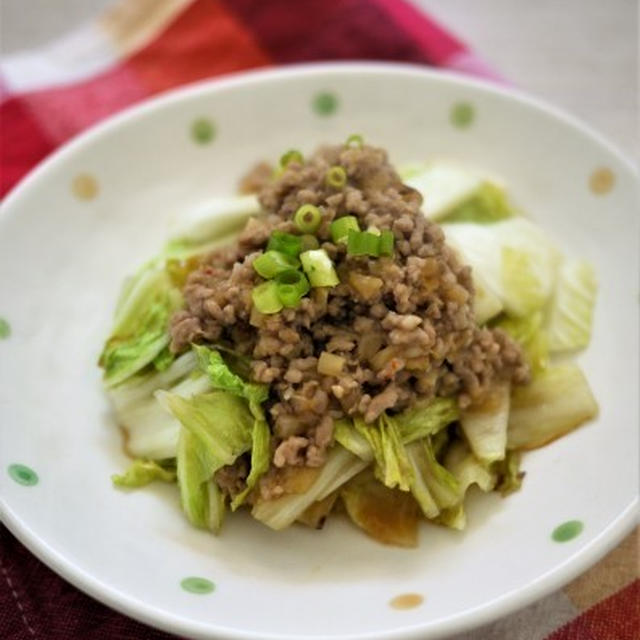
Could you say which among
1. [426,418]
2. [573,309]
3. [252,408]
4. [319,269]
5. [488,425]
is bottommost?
[573,309]

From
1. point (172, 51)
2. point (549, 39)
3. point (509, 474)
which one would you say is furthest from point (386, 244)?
point (549, 39)

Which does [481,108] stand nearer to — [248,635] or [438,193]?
[438,193]

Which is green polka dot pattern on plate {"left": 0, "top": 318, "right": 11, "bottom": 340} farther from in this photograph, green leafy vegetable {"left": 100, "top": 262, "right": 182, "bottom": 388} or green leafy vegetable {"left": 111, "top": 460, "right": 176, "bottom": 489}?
green leafy vegetable {"left": 111, "top": 460, "right": 176, "bottom": 489}

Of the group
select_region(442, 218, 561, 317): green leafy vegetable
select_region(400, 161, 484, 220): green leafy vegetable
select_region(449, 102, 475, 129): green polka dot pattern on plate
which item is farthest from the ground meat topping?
select_region(449, 102, 475, 129): green polka dot pattern on plate

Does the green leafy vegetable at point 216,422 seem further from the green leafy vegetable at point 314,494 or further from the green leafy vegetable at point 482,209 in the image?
the green leafy vegetable at point 482,209

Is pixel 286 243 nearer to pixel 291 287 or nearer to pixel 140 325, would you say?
pixel 291 287

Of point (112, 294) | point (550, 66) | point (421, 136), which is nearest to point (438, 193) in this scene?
point (421, 136)

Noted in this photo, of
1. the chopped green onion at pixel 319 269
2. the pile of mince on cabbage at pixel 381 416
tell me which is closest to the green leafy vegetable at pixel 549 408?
the pile of mince on cabbage at pixel 381 416
